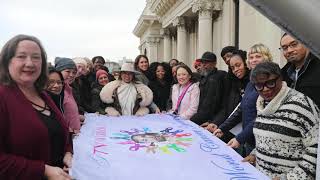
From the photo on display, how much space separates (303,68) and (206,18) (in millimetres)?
13895

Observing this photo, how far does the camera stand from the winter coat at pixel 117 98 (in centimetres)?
541

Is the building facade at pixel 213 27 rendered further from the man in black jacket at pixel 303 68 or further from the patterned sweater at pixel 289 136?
the patterned sweater at pixel 289 136

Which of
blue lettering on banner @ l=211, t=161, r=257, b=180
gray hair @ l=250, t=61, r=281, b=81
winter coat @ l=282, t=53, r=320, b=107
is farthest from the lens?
winter coat @ l=282, t=53, r=320, b=107

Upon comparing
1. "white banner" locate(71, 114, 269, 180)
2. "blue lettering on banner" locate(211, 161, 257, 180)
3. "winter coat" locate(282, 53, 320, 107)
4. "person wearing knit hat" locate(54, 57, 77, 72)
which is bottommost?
"blue lettering on banner" locate(211, 161, 257, 180)

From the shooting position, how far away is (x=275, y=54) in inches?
388

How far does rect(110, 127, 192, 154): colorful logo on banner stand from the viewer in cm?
359

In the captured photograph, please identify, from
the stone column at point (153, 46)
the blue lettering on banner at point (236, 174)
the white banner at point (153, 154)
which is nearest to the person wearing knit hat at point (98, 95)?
the white banner at point (153, 154)

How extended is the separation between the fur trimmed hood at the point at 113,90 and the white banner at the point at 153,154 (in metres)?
0.66

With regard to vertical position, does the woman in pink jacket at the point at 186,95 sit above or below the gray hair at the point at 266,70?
below

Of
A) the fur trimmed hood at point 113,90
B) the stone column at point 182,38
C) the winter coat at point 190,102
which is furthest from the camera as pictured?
the stone column at point 182,38

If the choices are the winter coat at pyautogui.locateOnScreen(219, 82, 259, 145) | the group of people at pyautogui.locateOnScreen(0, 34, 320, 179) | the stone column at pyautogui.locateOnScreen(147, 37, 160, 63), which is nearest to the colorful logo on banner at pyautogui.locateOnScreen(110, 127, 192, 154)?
the group of people at pyautogui.locateOnScreen(0, 34, 320, 179)

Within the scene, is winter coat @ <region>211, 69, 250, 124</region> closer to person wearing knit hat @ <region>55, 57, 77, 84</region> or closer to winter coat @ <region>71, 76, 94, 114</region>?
person wearing knit hat @ <region>55, 57, 77, 84</region>

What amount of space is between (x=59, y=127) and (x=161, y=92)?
4.38 meters

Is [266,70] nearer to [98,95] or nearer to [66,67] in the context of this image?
[66,67]
